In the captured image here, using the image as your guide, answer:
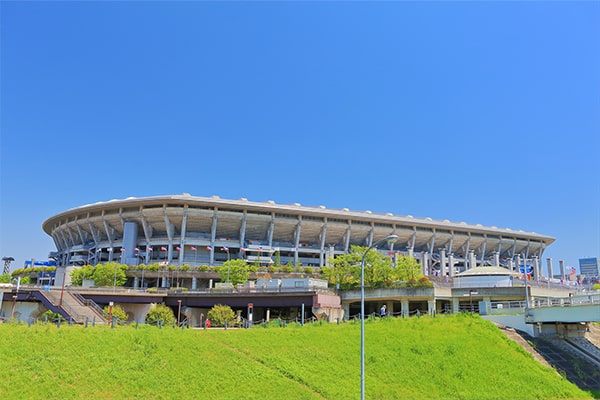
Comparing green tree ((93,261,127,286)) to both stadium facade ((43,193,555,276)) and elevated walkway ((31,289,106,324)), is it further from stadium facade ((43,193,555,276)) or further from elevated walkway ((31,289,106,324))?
elevated walkway ((31,289,106,324))

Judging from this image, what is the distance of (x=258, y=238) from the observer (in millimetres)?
117125

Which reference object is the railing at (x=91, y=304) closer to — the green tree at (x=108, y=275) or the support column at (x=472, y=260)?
the green tree at (x=108, y=275)

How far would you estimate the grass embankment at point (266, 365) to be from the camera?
25.7m

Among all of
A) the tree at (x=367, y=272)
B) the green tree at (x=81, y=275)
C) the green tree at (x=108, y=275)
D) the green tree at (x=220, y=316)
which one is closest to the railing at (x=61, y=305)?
the green tree at (x=220, y=316)

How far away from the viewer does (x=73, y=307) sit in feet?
160

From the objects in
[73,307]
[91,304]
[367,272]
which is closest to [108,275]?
[91,304]

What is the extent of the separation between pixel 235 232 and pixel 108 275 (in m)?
35.3

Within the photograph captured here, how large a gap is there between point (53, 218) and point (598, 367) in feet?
397

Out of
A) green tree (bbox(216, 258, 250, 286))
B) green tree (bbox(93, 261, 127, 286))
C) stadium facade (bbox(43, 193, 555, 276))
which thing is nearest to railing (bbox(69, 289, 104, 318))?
green tree (bbox(93, 261, 127, 286))

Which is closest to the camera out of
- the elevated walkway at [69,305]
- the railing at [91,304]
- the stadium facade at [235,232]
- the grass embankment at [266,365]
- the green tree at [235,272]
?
the grass embankment at [266,365]

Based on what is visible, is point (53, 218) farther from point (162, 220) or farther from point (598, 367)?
point (598, 367)

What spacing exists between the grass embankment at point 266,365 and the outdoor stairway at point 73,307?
11665 millimetres

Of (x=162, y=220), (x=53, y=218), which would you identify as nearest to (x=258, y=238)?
(x=162, y=220)

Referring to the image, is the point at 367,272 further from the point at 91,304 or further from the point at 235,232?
the point at 235,232
